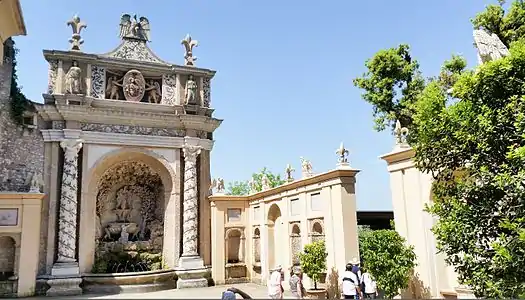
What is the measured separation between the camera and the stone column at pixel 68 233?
13.7 meters

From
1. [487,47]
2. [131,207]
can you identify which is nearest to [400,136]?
[487,47]

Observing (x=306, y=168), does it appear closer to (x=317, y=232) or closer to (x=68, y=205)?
Result: (x=317, y=232)

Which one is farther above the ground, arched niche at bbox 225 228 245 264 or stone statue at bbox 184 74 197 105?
stone statue at bbox 184 74 197 105

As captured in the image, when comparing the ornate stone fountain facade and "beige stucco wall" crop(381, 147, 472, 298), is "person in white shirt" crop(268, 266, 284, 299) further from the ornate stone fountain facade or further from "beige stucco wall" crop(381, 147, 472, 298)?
the ornate stone fountain facade

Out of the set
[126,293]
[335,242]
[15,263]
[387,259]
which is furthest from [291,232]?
[15,263]

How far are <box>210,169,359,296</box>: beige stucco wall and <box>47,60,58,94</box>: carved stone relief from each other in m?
7.10

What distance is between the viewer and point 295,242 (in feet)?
41.2

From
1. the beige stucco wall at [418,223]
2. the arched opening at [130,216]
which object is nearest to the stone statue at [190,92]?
the arched opening at [130,216]

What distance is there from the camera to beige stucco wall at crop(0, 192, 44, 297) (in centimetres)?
1316

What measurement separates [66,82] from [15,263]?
6343 mm

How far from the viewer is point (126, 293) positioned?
13.9 meters

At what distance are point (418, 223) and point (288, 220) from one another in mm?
4580

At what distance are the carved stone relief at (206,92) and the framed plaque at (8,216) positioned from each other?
7804 millimetres

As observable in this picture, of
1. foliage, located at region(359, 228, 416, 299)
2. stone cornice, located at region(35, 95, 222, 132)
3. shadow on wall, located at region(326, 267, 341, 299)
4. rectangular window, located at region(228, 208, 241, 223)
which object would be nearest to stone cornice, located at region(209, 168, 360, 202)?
rectangular window, located at region(228, 208, 241, 223)
